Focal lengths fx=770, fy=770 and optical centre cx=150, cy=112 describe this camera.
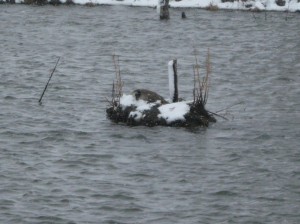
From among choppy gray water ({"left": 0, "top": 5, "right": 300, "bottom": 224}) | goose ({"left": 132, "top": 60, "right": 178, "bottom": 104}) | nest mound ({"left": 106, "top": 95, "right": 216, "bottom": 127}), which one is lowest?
choppy gray water ({"left": 0, "top": 5, "right": 300, "bottom": 224})

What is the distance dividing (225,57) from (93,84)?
7412mm

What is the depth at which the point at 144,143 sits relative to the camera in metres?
15.6

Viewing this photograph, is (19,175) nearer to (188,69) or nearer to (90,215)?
(90,215)

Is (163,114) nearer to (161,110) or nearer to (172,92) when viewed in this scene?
(161,110)

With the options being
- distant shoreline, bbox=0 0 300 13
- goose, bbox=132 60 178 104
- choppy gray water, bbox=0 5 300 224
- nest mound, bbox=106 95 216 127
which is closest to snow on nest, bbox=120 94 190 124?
nest mound, bbox=106 95 216 127

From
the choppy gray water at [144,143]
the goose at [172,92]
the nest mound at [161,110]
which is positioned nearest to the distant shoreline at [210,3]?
the choppy gray water at [144,143]

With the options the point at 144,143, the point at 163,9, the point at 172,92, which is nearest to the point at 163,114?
the point at 172,92

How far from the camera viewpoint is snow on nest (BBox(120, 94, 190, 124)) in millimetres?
16938

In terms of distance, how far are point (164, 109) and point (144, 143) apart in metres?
1.78

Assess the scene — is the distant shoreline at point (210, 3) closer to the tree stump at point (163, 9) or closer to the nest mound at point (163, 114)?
the tree stump at point (163, 9)

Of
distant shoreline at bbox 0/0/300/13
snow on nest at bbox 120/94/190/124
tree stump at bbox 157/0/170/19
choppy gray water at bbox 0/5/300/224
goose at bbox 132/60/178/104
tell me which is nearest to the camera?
choppy gray water at bbox 0/5/300/224

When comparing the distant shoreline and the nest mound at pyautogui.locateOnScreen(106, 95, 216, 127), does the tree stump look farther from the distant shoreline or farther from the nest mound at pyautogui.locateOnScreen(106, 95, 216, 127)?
the nest mound at pyautogui.locateOnScreen(106, 95, 216, 127)

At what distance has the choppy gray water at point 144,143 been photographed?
1178cm

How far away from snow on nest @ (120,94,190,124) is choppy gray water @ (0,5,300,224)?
1.20 feet
